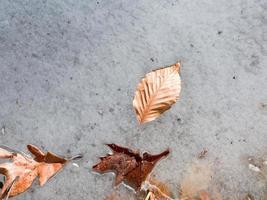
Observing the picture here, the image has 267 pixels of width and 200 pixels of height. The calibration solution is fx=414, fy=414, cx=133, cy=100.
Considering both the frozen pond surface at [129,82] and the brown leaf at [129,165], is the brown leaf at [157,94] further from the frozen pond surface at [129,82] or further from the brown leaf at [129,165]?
→ the brown leaf at [129,165]

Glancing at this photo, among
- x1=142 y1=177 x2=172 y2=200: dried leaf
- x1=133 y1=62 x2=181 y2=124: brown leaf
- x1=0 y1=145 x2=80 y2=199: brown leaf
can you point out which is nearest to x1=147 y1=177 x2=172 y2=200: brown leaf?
x1=142 y1=177 x2=172 y2=200: dried leaf

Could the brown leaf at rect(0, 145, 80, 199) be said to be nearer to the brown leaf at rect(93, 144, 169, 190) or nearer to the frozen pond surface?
the frozen pond surface

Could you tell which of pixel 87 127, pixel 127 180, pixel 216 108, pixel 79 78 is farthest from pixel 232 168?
pixel 79 78

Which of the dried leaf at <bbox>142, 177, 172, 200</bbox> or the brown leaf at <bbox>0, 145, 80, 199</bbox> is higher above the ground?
the brown leaf at <bbox>0, 145, 80, 199</bbox>

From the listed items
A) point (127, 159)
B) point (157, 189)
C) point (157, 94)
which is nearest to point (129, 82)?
point (157, 94)

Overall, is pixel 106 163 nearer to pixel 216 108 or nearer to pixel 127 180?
pixel 127 180

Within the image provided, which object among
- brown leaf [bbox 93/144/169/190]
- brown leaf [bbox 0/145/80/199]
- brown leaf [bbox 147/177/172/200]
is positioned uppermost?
brown leaf [bbox 0/145/80/199]

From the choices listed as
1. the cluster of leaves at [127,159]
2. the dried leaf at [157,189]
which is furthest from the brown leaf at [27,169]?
the dried leaf at [157,189]
